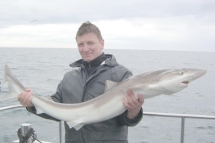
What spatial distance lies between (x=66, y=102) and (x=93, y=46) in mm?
809

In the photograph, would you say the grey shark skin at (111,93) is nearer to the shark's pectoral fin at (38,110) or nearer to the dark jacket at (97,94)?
the shark's pectoral fin at (38,110)

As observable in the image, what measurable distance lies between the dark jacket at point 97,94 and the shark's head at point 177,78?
1.92ft

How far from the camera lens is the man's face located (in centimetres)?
334

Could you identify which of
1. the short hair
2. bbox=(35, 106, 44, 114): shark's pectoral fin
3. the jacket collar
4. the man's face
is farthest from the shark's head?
bbox=(35, 106, 44, 114): shark's pectoral fin

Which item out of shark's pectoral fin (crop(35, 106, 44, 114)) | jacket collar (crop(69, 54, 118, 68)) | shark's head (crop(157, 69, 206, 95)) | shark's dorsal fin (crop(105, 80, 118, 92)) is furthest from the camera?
shark's pectoral fin (crop(35, 106, 44, 114))

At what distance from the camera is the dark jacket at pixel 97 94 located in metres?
3.04

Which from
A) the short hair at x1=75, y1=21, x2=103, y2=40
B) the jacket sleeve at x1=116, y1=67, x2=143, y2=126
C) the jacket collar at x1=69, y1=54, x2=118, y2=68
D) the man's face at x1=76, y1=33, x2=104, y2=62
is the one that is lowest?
the jacket sleeve at x1=116, y1=67, x2=143, y2=126

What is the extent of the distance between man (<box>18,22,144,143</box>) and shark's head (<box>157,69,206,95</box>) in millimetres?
291

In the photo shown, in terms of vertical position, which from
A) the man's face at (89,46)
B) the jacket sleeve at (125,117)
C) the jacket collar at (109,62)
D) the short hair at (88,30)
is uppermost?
the short hair at (88,30)

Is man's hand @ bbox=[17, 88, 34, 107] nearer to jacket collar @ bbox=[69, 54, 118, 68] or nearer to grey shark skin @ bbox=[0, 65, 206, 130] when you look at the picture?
grey shark skin @ bbox=[0, 65, 206, 130]

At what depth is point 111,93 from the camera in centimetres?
291

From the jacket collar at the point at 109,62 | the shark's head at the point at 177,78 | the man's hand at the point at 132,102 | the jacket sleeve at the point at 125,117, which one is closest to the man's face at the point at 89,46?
the jacket collar at the point at 109,62

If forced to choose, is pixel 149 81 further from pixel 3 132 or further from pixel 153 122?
pixel 153 122

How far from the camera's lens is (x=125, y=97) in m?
2.81
